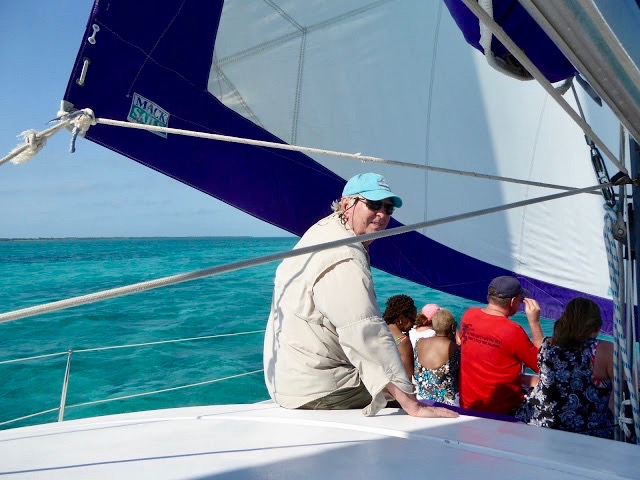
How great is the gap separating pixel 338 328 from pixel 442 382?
1318 mm

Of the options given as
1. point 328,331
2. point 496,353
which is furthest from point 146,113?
point 496,353

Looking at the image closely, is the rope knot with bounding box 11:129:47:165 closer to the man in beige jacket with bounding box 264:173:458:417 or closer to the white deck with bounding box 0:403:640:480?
the white deck with bounding box 0:403:640:480

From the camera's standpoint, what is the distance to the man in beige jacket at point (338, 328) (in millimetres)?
1517

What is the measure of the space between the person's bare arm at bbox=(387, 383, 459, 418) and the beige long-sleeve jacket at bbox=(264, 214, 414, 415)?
0.03 meters

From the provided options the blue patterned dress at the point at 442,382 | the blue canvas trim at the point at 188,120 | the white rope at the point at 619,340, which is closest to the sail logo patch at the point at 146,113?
the blue canvas trim at the point at 188,120

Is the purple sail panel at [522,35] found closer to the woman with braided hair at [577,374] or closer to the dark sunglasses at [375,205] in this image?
the dark sunglasses at [375,205]

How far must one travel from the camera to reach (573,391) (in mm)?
2072

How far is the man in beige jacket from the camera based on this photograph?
152cm

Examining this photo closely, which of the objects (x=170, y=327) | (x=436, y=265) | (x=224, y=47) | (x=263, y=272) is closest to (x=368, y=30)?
(x=224, y=47)

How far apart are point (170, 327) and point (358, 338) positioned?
9728mm

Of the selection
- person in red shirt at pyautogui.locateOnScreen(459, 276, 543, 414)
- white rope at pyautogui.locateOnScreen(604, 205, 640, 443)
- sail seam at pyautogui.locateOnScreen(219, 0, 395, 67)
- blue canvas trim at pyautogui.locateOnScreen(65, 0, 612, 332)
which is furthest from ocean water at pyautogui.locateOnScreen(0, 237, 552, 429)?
white rope at pyautogui.locateOnScreen(604, 205, 640, 443)

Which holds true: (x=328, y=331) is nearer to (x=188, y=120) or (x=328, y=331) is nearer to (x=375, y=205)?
(x=375, y=205)

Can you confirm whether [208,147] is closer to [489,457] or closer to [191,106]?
[191,106]

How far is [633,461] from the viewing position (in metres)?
1.24
